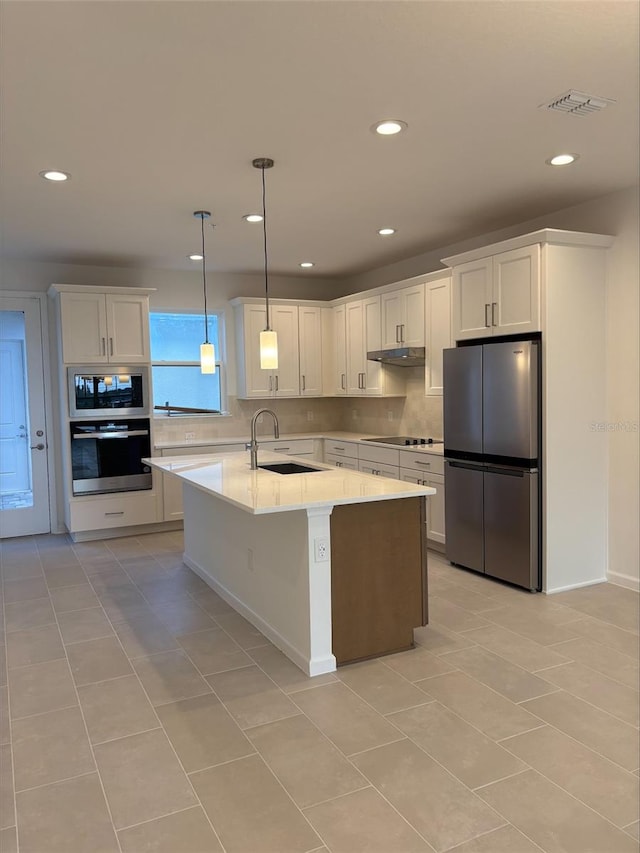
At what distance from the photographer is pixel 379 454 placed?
19.2 ft

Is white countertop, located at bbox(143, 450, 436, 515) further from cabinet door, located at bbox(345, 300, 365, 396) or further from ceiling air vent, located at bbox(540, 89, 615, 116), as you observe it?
cabinet door, located at bbox(345, 300, 365, 396)

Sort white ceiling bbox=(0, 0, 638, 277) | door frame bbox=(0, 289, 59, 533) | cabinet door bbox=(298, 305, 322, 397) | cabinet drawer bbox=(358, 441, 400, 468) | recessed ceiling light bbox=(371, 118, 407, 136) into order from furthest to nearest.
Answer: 1. cabinet door bbox=(298, 305, 322, 397)
2. door frame bbox=(0, 289, 59, 533)
3. cabinet drawer bbox=(358, 441, 400, 468)
4. recessed ceiling light bbox=(371, 118, 407, 136)
5. white ceiling bbox=(0, 0, 638, 277)

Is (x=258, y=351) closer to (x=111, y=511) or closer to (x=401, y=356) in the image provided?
(x=401, y=356)

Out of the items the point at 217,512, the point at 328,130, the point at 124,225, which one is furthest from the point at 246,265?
the point at 328,130

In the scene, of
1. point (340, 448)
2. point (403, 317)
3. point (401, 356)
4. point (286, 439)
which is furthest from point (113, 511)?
point (403, 317)

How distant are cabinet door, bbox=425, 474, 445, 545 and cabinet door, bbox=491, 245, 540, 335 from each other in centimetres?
133

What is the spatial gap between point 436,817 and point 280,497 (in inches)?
59.1

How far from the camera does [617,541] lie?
4.39 metres

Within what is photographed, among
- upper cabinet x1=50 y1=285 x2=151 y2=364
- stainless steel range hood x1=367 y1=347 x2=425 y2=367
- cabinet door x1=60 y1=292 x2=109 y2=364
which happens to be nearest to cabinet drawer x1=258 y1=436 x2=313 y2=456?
stainless steel range hood x1=367 y1=347 x2=425 y2=367

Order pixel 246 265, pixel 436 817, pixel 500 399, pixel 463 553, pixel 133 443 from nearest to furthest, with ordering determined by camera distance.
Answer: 1. pixel 436 817
2. pixel 500 399
3. pixel 463 553
4. pixel 133 443
5. pixel 246 265

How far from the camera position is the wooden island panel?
321 centimetres

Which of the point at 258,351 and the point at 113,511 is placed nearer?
the point at 113,511

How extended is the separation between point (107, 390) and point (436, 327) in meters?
3.10

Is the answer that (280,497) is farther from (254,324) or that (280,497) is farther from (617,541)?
(254,324)
